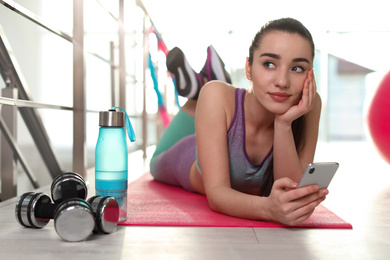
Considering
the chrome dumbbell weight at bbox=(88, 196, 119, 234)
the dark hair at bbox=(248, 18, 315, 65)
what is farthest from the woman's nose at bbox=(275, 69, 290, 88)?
the chrome dumbbell weight at bbox=(88, 196, 119, 234)

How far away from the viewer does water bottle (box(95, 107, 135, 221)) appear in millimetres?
1021

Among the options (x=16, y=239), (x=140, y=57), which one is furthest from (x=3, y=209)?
(x=140, y=57)

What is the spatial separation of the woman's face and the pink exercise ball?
1158 mm

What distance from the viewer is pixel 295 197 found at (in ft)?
3.01

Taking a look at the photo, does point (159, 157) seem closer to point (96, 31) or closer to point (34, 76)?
point (34, 76)

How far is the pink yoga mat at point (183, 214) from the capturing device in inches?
42.3

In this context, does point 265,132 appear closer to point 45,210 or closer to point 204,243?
point 204,243

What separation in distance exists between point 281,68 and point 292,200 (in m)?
0.34

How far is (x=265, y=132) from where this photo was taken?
134cm

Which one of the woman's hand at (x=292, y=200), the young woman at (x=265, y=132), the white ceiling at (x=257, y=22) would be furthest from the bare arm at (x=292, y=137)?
the white ceiling at (x=257, y=22)

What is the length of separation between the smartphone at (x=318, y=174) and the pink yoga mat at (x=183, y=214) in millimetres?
176

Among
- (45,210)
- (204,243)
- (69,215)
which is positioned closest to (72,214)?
(69,215)

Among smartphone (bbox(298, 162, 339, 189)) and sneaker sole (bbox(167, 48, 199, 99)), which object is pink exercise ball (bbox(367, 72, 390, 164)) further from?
smartphone (bbox(298, 162, 339, 189))

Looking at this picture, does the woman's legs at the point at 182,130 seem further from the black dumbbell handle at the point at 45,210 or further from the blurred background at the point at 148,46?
the black dumbbell handle at the point at 45,210
